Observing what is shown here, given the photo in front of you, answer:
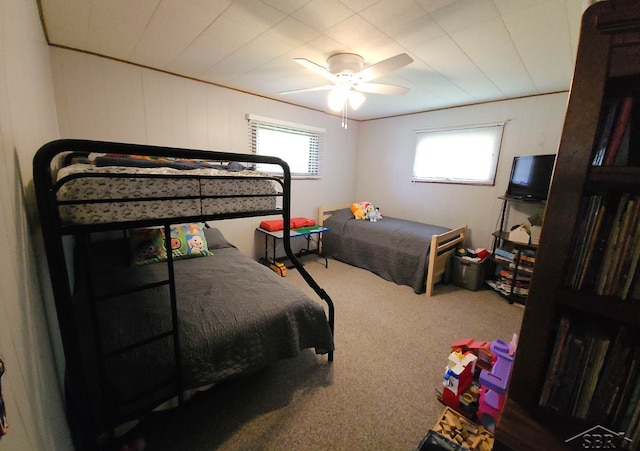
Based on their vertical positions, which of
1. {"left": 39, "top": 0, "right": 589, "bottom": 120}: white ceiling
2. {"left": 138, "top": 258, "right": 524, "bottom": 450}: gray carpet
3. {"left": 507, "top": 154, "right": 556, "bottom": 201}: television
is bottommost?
{"left": 138, "top": 258, "right": 524, "bottom": 450}: gray carpet

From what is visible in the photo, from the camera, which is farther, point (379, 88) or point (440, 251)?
point (440, 251)

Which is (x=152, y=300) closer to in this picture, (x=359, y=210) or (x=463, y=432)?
(x=463, y=432)

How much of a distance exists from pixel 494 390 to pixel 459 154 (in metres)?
3.08

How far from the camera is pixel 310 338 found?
1.71 metres

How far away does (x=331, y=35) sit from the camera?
69.3 inches

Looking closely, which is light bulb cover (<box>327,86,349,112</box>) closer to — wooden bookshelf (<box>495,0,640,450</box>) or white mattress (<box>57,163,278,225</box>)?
white mattress (<box>57,163,278,225</box>)

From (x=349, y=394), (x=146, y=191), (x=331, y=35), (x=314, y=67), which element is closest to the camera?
(x=146, y=191)

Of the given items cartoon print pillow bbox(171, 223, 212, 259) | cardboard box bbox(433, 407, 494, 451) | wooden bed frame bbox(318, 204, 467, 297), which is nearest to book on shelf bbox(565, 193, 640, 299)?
cardboard box bbox(433, 407, 494, 451)

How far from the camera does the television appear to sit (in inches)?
106

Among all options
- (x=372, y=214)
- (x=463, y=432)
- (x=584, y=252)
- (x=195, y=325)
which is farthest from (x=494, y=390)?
(x=372, y=214)

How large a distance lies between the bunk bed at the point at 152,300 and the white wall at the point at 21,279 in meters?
0.07

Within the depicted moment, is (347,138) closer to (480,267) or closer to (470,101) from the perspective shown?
(470,101)

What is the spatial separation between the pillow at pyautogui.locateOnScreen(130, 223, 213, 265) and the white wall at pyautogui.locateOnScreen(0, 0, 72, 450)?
3.64 ft

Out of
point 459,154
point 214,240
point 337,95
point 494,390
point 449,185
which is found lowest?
point 494,390
